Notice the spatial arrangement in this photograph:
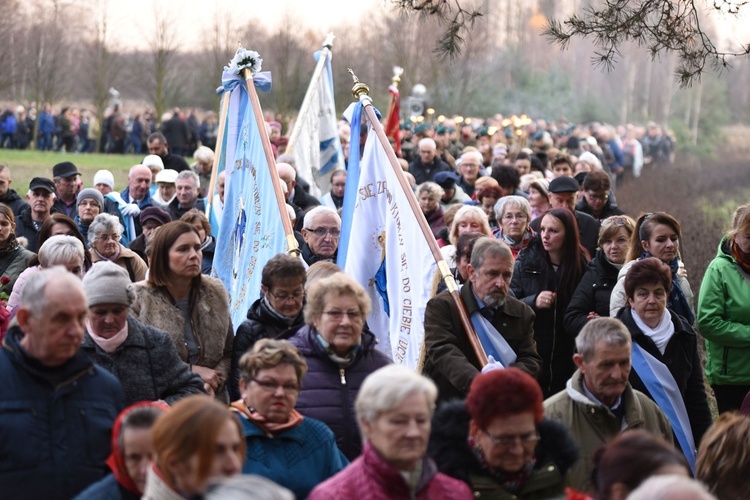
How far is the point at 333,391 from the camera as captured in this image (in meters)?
6.06

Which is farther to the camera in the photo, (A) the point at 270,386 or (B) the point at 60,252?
(B) the point at 60,252

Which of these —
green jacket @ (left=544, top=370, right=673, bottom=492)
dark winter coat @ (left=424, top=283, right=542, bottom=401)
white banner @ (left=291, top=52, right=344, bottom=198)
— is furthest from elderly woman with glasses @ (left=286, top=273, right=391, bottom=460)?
white banner @ (left=291, top=52, right=344, bottom=198)

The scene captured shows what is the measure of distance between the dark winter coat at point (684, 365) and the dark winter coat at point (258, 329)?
203 cm

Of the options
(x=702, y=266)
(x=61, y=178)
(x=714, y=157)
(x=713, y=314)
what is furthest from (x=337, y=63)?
(x=713, y=314)

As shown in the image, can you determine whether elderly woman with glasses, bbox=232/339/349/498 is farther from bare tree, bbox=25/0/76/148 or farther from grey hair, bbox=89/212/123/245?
bare tree, bbox=25/0/76/148

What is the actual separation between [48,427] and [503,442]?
6.22 feet

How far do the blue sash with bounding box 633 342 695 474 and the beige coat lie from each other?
2.45 metres

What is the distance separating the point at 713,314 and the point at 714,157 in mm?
48195

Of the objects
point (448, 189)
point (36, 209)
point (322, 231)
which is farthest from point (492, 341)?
point (448, 189)

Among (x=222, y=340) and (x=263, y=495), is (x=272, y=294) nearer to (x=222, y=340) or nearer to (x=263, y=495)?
(x=222, y=340)

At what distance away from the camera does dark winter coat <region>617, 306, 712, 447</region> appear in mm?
7223

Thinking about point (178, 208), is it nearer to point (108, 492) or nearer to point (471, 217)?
point (471, 217)

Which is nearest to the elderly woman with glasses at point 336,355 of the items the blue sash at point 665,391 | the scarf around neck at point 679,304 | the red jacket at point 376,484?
the red jacket at point 376,484

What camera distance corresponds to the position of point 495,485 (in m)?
4.89
